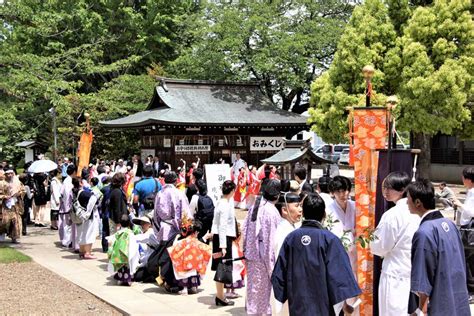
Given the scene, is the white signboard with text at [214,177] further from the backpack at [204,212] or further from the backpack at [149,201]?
the backpack at [204,212]

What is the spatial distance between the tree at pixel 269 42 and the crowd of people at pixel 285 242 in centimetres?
1713

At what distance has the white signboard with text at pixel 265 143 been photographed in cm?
2678

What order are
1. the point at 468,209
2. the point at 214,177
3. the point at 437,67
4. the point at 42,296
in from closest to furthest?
1. the point at 468,209
2. the point at 42,296
3. the point at 214,177
4. the point at 437,67

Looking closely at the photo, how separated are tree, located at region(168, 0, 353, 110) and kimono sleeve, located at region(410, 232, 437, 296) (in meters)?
23.6

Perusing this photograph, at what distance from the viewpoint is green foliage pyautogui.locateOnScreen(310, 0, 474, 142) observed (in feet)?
56.9

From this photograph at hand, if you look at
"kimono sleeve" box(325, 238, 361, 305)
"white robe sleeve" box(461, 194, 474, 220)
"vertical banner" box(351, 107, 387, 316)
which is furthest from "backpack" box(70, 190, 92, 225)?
"kimono sleeve" box(325, 238, 361, 305)

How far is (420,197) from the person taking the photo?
4043 mm

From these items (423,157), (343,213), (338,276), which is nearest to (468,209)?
(343,213)

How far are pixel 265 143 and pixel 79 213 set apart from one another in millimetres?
17241

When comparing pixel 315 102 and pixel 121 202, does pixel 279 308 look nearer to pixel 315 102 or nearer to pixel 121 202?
pixel 121 202

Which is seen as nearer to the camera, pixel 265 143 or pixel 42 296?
pixel 42 296

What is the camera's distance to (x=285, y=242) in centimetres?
420

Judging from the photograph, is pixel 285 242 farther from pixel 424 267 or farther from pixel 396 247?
pixel 396 247

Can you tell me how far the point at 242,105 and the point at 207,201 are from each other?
65.4ft
